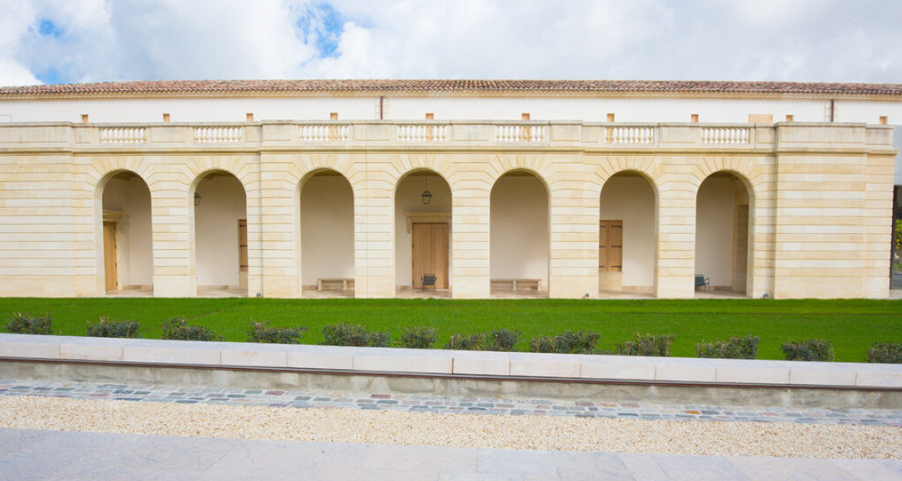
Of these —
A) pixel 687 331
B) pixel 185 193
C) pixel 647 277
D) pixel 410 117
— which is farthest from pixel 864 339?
pixel 185 193

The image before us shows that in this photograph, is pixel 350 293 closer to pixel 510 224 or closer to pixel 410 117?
pixel 510 224

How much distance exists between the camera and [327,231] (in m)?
20.4

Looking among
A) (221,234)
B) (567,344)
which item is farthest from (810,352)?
(221,234)

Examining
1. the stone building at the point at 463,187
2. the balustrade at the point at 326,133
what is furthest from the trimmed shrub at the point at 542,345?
the balustrade at the point at 326,133

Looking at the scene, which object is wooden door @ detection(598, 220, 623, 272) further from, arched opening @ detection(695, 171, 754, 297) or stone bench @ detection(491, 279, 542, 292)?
arched opening @ detection(695, 171, 754, 297)

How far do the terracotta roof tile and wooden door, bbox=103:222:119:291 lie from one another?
689 cm

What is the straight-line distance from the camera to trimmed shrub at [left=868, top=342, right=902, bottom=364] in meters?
7.20

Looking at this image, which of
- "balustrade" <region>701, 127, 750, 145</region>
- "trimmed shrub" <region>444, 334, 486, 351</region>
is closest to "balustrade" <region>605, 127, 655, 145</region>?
"balustrade" <region>701, 127, 750, 145</region>

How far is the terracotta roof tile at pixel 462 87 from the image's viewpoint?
21250 mm

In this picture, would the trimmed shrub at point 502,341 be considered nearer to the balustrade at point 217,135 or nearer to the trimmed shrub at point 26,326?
the trimmed shrub at point 26,326

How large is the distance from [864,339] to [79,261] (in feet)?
80.9

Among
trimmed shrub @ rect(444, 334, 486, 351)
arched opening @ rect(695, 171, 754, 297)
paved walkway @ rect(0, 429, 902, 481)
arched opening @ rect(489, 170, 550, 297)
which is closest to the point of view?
paved walkway @ rect(0, 429, 902, 481)

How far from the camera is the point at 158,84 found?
2241cm

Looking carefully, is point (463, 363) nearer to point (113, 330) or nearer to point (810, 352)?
point (810, 352)
